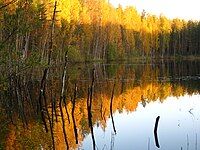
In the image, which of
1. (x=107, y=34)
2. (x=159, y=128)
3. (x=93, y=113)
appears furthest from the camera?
(x=107, y=34)

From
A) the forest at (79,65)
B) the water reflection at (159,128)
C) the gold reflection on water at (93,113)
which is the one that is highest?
the forest at (79,65)

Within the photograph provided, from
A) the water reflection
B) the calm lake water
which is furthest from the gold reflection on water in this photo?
the water reflection

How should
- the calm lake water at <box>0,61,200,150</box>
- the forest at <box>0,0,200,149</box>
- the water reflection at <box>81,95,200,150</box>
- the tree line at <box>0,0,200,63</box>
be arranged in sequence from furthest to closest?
the tree line at <box>0,0,200,63</box>
the water reflection at <box>81,95,200,150</box>
the calm lake water at <box>0,61,200,150</box>
the forest at <box>0,0,200,149</box>

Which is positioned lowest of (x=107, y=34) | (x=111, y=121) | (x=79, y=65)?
(x=111, y=121)

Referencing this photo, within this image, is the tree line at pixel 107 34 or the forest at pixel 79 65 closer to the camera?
the forest at pixel 79 65

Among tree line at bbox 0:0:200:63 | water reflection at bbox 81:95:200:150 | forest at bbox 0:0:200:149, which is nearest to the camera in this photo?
forest at bbox 0:0:200:149

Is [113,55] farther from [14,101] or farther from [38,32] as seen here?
[14,101]

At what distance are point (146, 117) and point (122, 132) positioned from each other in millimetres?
5099

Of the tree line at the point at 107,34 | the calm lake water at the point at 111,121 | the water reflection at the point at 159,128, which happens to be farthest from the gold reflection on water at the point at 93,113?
the tree line at the point at 107,34

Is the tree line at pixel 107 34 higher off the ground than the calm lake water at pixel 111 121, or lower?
higher

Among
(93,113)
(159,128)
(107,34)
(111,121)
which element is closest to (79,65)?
(107,34)

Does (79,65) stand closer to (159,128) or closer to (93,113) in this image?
(93,113)

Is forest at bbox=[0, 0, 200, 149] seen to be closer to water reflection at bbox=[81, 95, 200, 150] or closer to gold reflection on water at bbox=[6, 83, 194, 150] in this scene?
gold reflection on water at bbox=[6, 83, 194, 150]

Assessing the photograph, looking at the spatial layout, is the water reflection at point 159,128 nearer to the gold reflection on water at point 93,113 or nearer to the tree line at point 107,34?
the gold reflection on water at point 93,113
